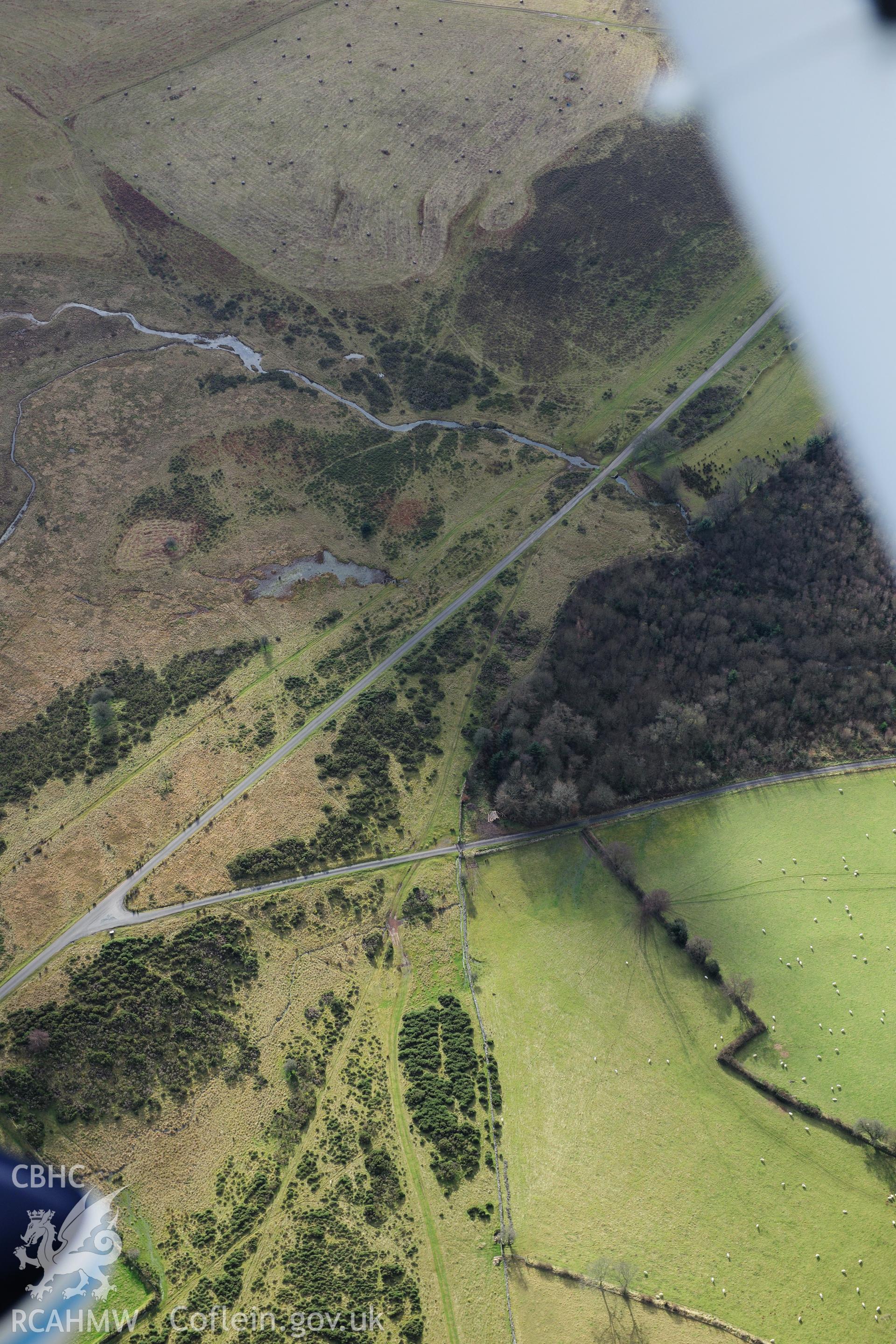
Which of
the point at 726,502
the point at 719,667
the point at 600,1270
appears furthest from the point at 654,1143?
the point at 726,502

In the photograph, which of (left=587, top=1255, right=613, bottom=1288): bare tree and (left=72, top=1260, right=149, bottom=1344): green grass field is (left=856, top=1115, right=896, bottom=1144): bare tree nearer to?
(left=587, top=1255, right=613, bottom=1288): bare tree

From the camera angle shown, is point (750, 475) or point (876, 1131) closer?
point (876, 1131)

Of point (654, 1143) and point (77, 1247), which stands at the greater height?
point (77, 1247)

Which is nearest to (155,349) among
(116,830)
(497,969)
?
(116,830)

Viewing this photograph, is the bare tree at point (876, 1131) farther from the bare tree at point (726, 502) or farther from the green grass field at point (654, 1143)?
the bare tree at point (726, 502)

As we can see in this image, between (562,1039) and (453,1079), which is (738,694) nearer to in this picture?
(562,1039)

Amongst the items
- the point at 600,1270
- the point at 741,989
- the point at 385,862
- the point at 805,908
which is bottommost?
the point at 600,1270

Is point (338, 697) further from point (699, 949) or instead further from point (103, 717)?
point (699, 949)

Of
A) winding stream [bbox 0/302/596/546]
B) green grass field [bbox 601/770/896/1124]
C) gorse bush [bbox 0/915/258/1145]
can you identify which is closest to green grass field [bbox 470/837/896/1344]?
green grass field [bbox 601/770/896/1124]
